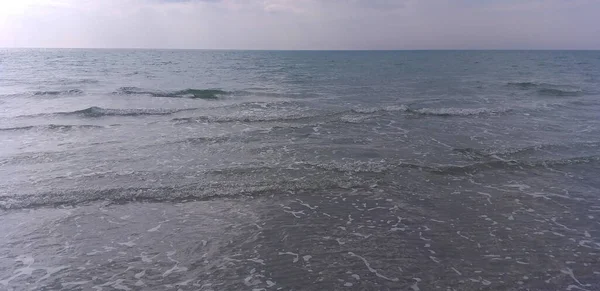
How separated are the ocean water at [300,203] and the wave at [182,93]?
431 inches

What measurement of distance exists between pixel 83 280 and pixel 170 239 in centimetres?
202

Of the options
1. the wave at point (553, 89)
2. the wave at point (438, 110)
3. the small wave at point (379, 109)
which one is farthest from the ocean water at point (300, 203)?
the wave at point (553, 89)

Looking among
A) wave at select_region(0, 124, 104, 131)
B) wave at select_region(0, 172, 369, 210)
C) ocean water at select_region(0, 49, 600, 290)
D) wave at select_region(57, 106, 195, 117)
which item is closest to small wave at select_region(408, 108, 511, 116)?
ocean water at select_region(0, 49, 600, 290)

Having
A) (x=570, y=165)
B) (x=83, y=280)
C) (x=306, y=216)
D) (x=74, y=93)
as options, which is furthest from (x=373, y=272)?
(x=74, y=93)

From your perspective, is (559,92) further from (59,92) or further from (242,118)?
(59,92)

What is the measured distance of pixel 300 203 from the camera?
11.0 metres

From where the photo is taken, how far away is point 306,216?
10.1 metres

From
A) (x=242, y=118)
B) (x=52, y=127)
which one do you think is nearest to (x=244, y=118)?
(x=242, y=118)

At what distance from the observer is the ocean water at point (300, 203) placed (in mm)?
7492

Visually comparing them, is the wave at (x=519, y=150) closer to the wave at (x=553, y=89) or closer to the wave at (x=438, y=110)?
the wave at (x=438, y=110)

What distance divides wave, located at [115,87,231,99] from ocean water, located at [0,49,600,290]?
10.9m

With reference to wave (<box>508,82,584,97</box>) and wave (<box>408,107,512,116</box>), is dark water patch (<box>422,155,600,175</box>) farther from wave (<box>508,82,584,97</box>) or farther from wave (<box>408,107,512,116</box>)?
wave (<box>508,82,584,97</box>)

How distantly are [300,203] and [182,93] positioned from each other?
27820 mm

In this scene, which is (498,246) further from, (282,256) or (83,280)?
(83,280)
